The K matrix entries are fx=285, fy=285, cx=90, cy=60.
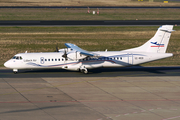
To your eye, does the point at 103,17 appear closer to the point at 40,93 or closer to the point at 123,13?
the point at 123,13

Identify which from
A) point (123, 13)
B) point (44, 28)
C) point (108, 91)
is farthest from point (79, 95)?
point (123, 13)

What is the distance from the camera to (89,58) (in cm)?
3569

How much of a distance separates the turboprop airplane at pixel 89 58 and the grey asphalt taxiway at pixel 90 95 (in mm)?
1171

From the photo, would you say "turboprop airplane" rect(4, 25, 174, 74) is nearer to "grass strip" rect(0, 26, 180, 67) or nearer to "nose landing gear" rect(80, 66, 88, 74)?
"nose landing gear" rect(80, 66, 88, 74)

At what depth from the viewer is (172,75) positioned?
35375 mm

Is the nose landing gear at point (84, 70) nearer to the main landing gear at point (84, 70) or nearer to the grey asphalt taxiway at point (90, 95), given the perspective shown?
the main landing gear at point (84, 70)

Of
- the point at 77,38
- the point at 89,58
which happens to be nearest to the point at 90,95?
the point at 89,58

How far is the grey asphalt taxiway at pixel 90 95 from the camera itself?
21653mm

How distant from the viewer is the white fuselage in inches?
1380

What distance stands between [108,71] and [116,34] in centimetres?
2722

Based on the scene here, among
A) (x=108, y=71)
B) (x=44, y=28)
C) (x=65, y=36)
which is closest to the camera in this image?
(x=108, y=71)

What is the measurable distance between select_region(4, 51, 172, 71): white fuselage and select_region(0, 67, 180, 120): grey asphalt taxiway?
45.4 inches

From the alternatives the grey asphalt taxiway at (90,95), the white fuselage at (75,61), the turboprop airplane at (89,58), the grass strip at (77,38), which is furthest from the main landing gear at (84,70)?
the grass strip at (77,38)

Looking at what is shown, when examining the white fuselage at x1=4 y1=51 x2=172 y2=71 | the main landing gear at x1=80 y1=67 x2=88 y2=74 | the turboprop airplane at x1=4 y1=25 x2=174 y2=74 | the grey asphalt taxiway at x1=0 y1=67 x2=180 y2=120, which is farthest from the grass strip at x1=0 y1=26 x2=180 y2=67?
the main landing gear at x1=80 y1=67 x2=88 y2=74
